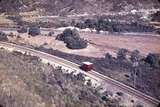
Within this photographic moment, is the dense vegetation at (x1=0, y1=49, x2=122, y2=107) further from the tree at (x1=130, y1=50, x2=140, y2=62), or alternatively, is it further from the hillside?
the hillside

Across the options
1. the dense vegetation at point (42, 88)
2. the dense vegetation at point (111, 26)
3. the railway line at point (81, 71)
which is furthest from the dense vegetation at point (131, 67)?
the dense vegetation at point (111, 26)

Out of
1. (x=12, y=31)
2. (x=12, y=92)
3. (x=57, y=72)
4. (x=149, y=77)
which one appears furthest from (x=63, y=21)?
(x=12, y=92)

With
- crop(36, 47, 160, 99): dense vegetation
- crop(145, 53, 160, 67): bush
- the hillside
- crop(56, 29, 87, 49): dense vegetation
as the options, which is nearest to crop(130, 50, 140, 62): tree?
crop(36, 47, 160, 99): dense vegetation

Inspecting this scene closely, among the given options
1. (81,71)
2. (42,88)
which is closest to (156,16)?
(81,71)

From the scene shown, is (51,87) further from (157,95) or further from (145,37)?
(145,37)

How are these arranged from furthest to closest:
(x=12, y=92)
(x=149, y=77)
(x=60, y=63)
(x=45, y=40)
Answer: (x=45, y=40)
(x=60, y=63)
(x=149, y=77)
(x=12, y=92)

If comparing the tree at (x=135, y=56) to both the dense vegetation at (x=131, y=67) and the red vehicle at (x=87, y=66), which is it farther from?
the red vehicle at (x=87, y=66)
